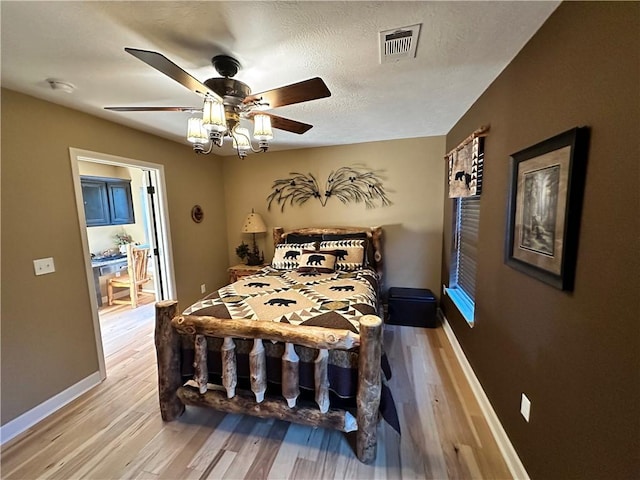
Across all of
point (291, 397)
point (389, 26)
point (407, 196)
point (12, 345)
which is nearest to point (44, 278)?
point (12, 345)

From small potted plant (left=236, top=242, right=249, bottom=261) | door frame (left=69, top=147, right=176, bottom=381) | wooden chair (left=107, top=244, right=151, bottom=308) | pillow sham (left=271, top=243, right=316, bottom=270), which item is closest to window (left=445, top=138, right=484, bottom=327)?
pillow sham (left=271, top=243, right=316, bottom=270)

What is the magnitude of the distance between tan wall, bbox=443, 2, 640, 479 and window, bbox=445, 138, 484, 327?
465 millimetres

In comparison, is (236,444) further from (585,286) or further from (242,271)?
(242,271)

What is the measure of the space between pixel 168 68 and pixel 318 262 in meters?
2.26

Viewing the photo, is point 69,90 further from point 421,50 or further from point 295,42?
point 421,50

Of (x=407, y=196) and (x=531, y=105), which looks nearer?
(x=531, y=105)

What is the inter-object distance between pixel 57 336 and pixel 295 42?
2.70m

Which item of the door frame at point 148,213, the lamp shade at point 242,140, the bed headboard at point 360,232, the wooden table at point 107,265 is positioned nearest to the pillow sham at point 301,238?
the bed headboard at point 360,232

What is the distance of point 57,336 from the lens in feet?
6.92

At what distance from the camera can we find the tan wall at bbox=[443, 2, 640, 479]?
0.83 metres

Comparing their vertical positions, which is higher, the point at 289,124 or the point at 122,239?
the point at 289,124

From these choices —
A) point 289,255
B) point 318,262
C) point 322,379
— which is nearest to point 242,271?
point 289,255

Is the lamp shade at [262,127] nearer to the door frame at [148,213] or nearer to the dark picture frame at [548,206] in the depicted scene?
the dark picture frame at [548,206]

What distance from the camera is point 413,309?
3.25 metres
